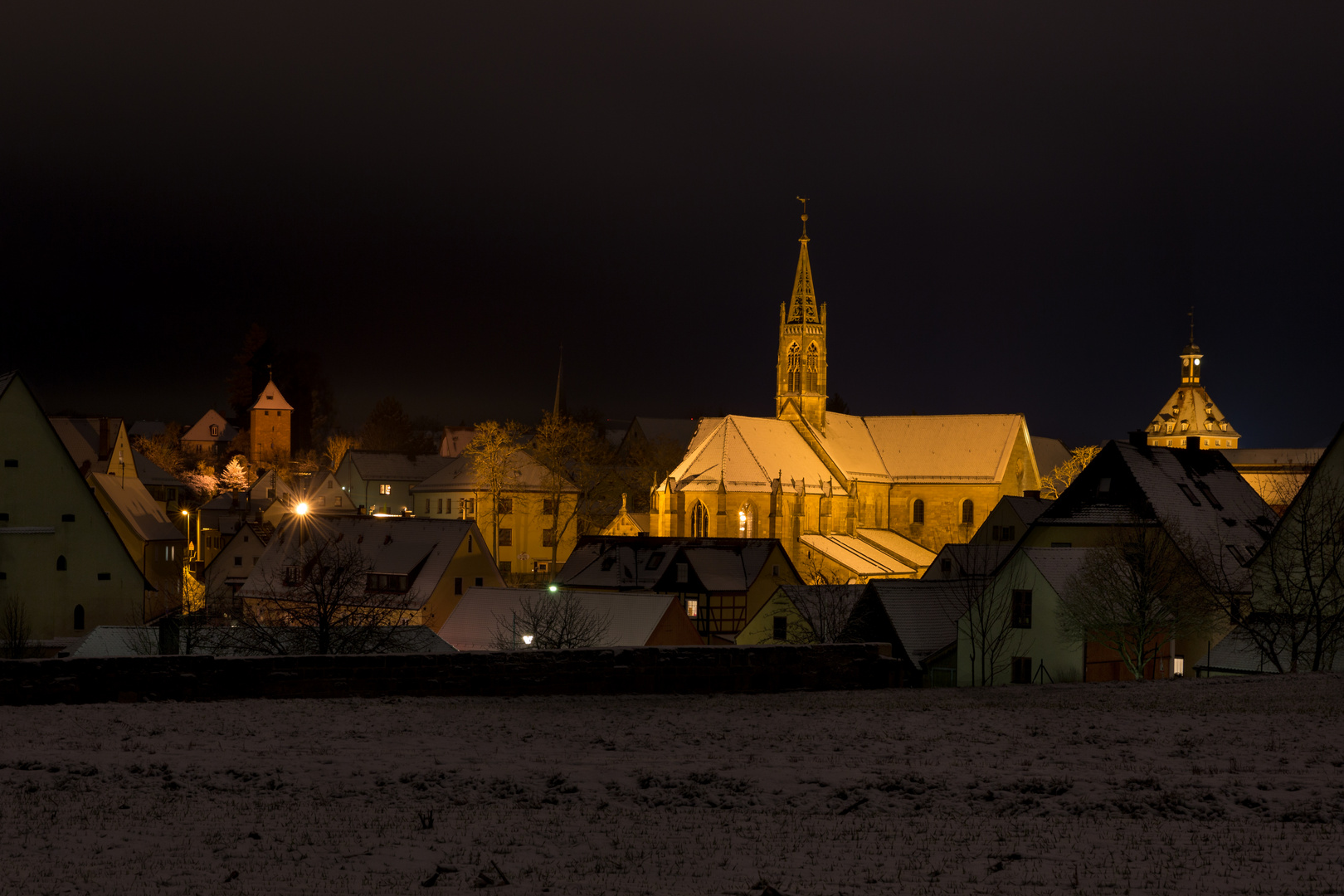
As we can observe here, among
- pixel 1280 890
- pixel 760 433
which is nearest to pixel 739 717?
pixel 1280 890

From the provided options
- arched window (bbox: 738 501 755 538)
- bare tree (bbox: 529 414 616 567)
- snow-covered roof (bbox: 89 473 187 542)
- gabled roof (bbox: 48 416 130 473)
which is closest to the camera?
snow-covered roof (bbox: 89 473 187 542)

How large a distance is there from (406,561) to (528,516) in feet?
117

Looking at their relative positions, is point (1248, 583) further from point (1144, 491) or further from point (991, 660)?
point (991, 660)

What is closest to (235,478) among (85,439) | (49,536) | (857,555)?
(85,439)

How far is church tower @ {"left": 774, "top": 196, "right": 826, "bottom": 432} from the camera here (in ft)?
307

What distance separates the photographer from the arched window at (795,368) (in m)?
93.9

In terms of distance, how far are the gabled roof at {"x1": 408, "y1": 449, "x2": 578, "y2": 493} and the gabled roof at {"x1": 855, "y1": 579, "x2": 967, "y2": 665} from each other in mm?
50969

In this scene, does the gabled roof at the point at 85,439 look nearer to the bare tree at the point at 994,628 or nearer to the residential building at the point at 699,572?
the residential building at the point at 699,572

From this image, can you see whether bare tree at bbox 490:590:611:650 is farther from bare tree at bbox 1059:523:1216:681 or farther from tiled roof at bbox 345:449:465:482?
tiled roof at bbox 345:449:465:482

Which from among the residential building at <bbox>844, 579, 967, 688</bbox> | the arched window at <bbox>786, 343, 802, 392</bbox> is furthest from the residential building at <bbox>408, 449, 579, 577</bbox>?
the residential building at <bbox>844, 579, 967, 688</bbox>

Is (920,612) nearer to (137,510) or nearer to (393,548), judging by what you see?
(393,548)

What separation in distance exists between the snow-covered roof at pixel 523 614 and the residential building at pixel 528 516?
4192 cm

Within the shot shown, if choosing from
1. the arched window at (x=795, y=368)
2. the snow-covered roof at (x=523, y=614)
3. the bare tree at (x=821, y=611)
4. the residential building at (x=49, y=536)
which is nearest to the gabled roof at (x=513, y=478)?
the arched window at (x=795, y=368)

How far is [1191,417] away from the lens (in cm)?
15538
